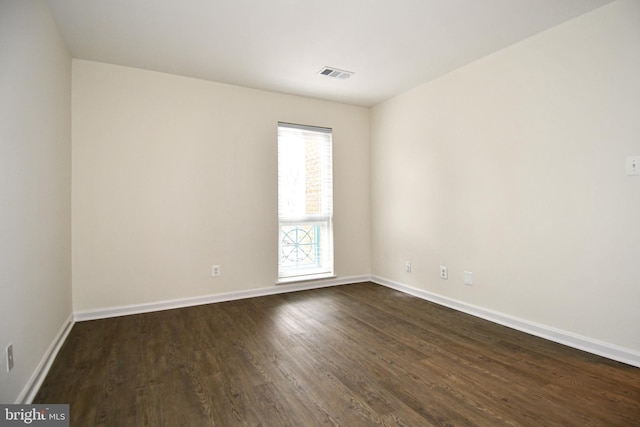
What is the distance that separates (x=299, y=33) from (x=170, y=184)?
2.05m

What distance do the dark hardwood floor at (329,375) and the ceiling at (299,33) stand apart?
8.27ft

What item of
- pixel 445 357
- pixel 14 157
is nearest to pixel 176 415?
pixel 14 157

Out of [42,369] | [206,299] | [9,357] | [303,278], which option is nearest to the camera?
[9,357]

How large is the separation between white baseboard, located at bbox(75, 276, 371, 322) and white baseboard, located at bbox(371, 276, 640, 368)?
3.88 ft

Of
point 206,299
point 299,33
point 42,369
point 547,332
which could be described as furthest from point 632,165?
point 42,369

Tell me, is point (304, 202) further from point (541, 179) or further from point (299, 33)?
point (541, 179)

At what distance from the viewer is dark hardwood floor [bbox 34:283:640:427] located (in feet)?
5.65

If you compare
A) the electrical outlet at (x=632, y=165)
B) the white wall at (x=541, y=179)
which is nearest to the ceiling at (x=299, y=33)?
the white wall at (x=541, y=179)

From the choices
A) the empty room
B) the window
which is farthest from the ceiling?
the window

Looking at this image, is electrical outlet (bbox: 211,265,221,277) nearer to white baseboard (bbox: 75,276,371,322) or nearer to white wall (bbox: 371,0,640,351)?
white baseboard (bbox: 75,276,371,322)

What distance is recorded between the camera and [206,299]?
12.3ft

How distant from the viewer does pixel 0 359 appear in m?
1.51

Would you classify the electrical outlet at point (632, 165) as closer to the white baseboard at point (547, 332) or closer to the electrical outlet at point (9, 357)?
the white baseboard at point (547, 332)

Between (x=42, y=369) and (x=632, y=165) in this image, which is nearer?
(x=42, y=369)
